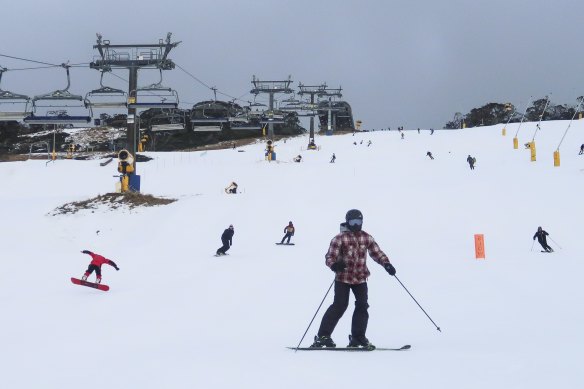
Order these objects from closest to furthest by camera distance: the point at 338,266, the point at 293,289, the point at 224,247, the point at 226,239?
the point at 338,266 → the point at 293,289 → the point at 226,239 → the point at 224,247

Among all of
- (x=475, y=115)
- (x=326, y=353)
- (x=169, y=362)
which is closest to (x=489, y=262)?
(x=326, y=353)

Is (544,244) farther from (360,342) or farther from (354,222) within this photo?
(354,222)

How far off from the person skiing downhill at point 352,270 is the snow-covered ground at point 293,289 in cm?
44

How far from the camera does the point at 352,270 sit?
6301mm

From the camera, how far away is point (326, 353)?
6.14m

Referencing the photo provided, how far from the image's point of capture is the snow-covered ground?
218 inches

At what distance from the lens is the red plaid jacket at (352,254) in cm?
627

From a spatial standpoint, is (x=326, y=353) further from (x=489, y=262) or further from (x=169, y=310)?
(x=489, y=262)

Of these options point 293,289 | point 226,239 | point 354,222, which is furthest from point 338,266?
point 226,239

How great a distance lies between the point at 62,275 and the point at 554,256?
13.0 metres

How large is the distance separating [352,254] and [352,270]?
176mm

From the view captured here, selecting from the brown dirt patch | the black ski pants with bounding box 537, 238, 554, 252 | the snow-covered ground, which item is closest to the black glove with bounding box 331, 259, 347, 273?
the snow-covered ground

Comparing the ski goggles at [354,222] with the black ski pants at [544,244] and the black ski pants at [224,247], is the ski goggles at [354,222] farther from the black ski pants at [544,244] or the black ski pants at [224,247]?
the black ski pants at [544,244]

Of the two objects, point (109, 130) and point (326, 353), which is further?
point (109, 130)
